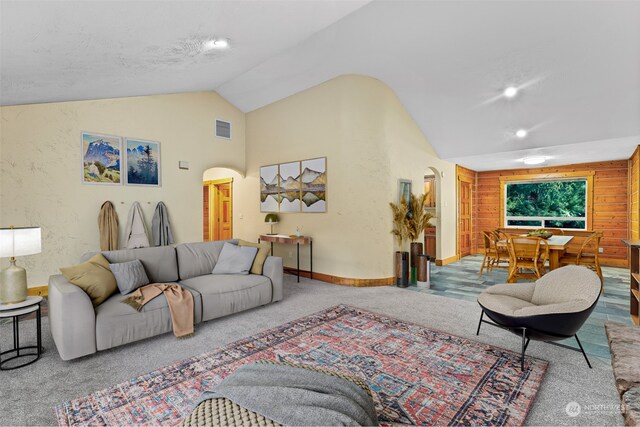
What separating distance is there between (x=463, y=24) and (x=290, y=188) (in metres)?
3.69

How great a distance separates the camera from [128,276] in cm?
321

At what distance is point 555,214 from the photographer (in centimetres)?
794

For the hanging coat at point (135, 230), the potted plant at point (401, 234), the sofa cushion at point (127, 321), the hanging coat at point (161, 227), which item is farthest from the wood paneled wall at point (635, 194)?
the hanging coat at point (135, 230)

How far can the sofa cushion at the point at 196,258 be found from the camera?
3962 mm

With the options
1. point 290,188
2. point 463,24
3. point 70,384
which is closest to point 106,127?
point 290,188

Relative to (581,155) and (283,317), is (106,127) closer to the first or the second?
(283,317)

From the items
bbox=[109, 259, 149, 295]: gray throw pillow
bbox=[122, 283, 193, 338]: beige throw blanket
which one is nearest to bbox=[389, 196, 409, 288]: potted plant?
bbox=[122, 283, 193, 338]: beige throw blanket

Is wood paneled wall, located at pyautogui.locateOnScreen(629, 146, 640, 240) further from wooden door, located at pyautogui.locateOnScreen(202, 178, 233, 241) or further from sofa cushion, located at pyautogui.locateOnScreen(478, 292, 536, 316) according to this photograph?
wooden door, located at pyautogui.locateOnScreen(202, 178, 233, 241)

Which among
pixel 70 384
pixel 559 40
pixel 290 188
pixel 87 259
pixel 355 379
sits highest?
pixel 559 40

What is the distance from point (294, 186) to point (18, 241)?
404 cm

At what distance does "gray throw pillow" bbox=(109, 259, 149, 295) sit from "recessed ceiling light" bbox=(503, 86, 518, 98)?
5.14 m

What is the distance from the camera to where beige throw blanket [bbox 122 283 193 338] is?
10.1 feet

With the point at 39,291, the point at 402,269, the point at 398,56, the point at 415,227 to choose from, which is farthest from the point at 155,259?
the point at 398,56

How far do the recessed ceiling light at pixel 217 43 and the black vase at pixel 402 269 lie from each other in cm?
381
